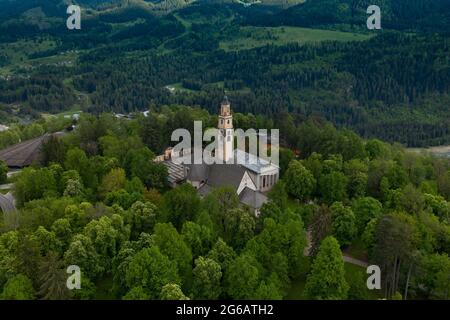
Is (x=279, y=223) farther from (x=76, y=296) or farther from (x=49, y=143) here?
(x=49, y=143)

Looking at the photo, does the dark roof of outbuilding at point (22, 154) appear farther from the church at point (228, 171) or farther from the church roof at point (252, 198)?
the church roof at point (252, 198)

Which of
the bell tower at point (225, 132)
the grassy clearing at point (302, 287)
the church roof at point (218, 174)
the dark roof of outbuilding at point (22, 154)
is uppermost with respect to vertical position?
the bell tower at point (225, 132)

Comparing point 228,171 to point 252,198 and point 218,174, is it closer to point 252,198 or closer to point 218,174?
point 218,174

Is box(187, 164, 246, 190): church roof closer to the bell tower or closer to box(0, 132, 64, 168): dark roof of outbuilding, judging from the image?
the bell tower

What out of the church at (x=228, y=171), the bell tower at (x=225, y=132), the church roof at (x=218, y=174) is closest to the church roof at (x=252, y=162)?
Answer: the church at (x=228, y=171)

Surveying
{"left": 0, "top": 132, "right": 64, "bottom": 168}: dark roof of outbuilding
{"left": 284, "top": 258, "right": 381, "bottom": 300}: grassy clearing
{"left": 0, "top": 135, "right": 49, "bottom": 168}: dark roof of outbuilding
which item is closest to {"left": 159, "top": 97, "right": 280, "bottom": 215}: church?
{"left": 284, "top": 258, "right": 381, "bottom": 300}: grassy clearing
